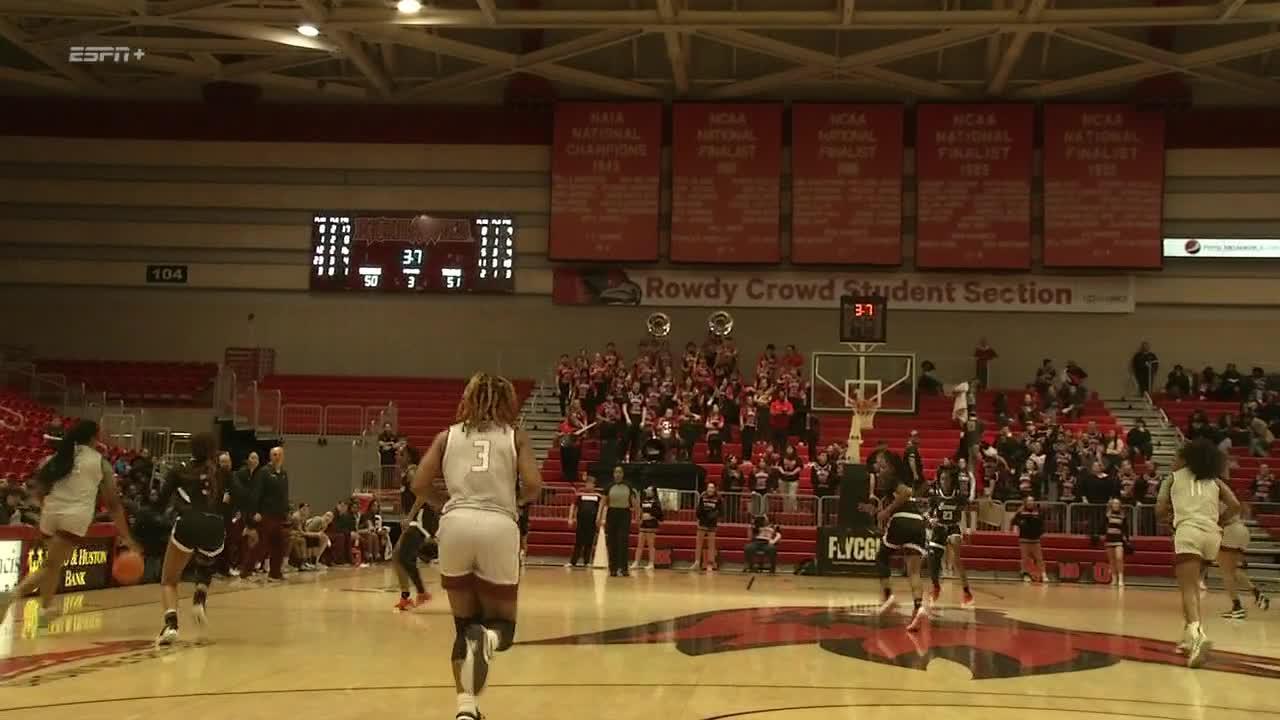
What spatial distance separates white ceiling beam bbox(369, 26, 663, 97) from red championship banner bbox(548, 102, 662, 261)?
441mm

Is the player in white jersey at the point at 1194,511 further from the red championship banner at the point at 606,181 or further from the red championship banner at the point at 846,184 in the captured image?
the red championship banner at the point at 606,181

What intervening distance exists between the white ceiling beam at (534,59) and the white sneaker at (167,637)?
22436mm

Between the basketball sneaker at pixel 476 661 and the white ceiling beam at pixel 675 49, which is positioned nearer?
the basketball sneaker at pixel 476 661

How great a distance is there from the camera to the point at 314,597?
15.4m

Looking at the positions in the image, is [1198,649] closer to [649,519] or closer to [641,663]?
[641,663]

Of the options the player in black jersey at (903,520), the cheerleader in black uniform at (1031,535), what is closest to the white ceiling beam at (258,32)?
the cheerleader in black uniform at (1031,535)

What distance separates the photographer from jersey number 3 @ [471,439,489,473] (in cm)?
623

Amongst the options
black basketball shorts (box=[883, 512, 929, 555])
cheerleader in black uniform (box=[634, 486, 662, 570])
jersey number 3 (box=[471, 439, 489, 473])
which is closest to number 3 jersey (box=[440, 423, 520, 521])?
jersey number 3 (box=[471, 439, 489, 473])

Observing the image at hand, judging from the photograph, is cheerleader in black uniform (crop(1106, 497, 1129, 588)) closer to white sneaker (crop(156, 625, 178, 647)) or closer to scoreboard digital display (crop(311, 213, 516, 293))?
scoreboard digital display (crop(311, 213, 516, 293))

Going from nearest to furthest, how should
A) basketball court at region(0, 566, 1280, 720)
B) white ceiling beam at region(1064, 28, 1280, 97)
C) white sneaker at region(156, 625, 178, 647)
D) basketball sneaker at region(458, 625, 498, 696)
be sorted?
basketball sneaker at region(458, 625, 498, 696) → basketball court at region(0, 566, 1280, 720) → white sneaker at region(156, 625, 178, 647) → white ceiling beam at region(1064, 28, 1280, 97)

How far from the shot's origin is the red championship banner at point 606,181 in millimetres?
33188

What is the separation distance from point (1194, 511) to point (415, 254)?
25692mm

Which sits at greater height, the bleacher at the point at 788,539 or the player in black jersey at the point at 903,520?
the player in black jersey at the point at 903,520

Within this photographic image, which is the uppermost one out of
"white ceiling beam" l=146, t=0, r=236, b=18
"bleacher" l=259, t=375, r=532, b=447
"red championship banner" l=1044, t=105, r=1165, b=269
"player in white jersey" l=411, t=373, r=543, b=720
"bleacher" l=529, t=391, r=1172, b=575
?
"white ceiling beam" l=146, t=0, r=236, b=18
